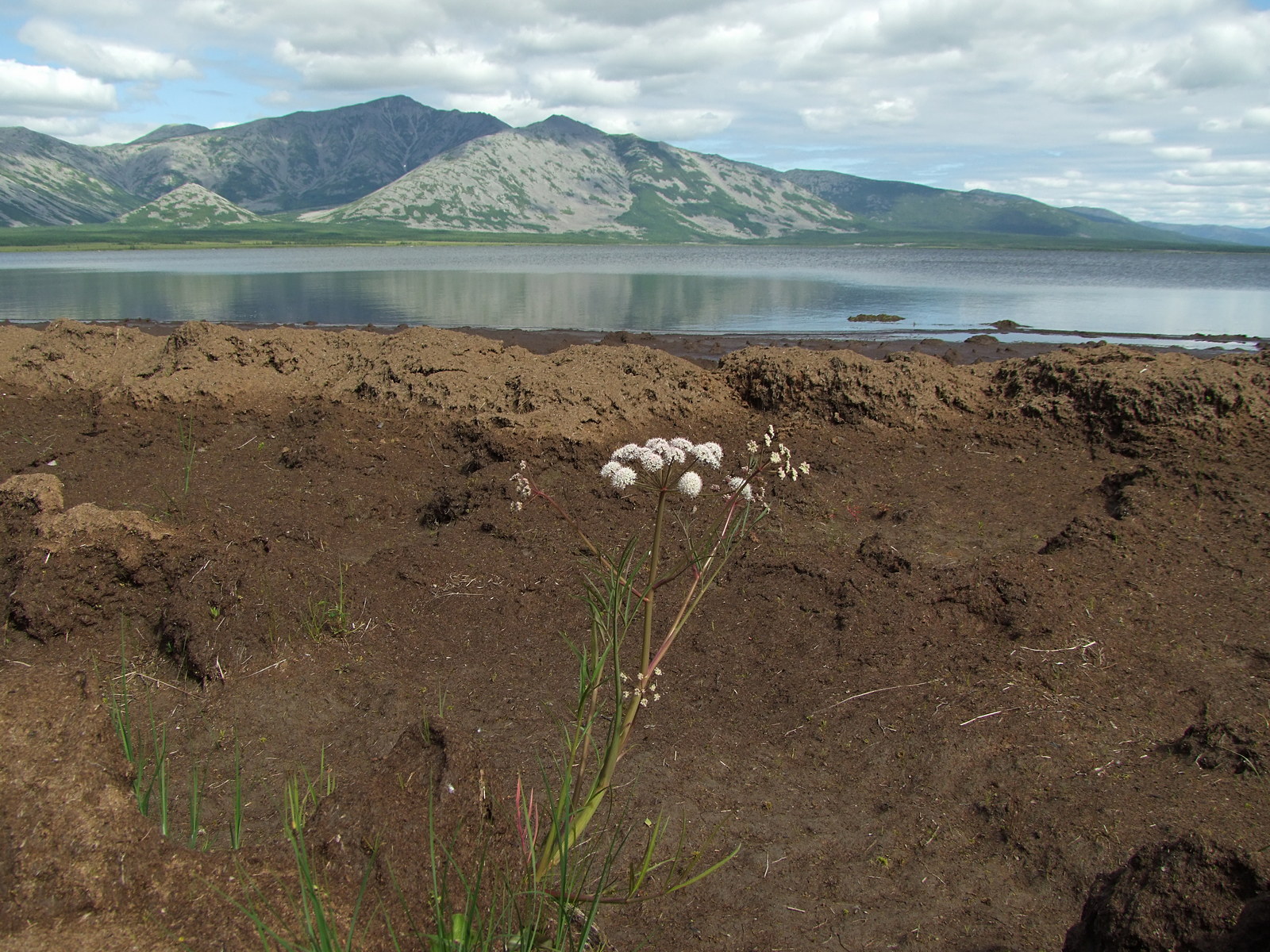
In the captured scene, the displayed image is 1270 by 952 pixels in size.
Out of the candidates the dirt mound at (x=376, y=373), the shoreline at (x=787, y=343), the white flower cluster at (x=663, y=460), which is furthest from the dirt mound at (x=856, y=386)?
the shoreline at (x=787, y=343)

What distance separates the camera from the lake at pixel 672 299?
80.6ft

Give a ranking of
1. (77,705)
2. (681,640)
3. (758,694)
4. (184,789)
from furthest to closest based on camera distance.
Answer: (681,640)
(758,694)
(184,789)
(77,705)

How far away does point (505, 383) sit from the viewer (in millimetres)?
8859

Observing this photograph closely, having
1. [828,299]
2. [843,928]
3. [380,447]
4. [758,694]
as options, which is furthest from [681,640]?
[828,299]

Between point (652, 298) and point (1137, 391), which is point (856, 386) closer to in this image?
point (1137, 391)

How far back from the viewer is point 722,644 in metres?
4.88

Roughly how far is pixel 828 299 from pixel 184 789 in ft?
105

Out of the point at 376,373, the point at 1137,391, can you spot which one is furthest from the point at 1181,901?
the point at 376,373

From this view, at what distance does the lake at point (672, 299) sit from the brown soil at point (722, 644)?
1410 centimetres

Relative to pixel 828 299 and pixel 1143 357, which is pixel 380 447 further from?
pixel 828 299

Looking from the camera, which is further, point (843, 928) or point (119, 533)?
point (119, 533)

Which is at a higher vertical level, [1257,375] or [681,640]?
[1257,375]

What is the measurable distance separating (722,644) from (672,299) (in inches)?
1167

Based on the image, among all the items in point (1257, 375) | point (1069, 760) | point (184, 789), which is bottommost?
point (184, 789)
